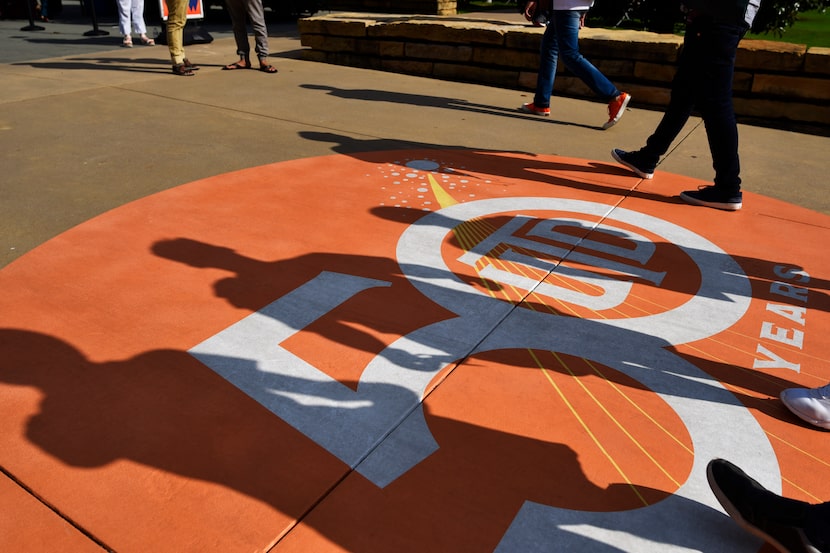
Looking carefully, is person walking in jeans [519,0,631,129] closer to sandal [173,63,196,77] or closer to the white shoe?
the white shoe

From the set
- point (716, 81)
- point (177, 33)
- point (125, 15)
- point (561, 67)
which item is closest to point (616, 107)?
point (561, 67)

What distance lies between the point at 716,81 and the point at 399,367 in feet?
9.37

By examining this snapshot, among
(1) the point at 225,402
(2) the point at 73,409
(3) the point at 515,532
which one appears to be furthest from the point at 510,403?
(2) the point at 73,409

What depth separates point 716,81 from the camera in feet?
12.9

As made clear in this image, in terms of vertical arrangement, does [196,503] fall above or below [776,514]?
below

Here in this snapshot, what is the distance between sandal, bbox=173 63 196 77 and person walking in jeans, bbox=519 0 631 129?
433 centimetres

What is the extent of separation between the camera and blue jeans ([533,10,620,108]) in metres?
5.55

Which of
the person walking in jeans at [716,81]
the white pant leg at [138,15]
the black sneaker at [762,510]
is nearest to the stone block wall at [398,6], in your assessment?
the white pant leg at [138,15]

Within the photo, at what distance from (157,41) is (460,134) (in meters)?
7.42

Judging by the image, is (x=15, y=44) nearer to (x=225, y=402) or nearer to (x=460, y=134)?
(x=460, y=134)

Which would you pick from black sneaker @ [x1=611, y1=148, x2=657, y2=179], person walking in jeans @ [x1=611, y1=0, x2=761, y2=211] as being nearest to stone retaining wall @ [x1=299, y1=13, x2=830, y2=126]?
black sneaker @ [x1=611, y1=148, x2=657, y2=179]

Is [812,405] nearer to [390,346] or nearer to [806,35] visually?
[390,346]

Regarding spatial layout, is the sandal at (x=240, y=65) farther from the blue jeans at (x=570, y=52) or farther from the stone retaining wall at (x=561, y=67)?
the blue jeans at (x=570, y=52)

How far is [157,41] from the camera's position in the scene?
10734 millimetres
